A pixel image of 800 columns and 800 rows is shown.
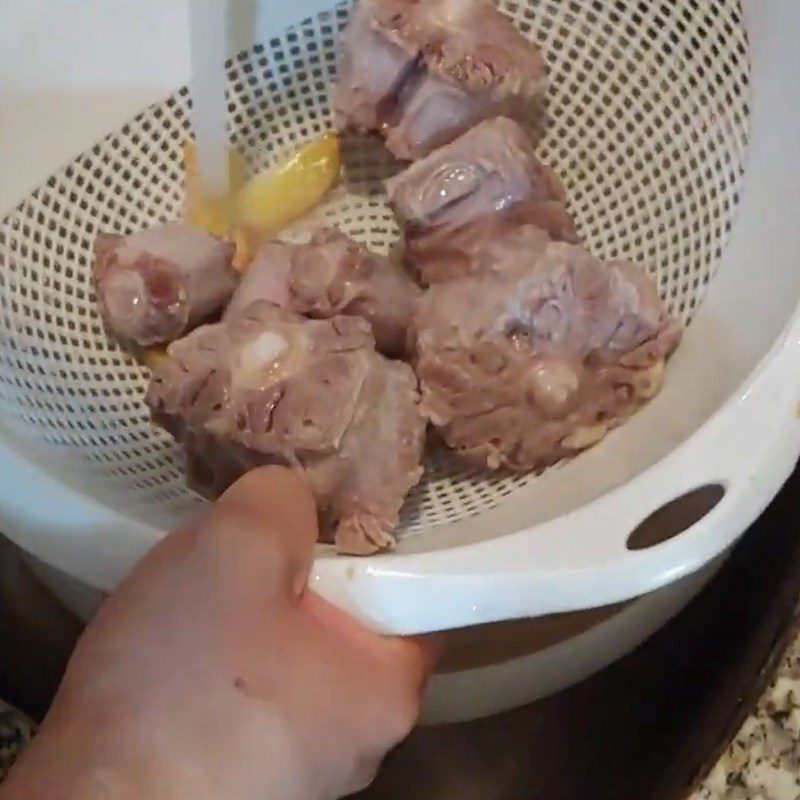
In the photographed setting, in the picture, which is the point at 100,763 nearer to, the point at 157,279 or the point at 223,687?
the point at 223,687

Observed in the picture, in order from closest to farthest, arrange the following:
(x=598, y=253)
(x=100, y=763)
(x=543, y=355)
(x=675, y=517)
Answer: (x=100, y=763) → (x=675, y=517) → (x=543, y=355) → (x=598, y=253)

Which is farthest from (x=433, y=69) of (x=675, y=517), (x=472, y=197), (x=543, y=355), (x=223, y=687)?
(x=223, y=687)

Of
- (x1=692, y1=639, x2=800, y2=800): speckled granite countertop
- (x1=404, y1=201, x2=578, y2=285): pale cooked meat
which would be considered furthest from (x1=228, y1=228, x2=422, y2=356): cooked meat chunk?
(x1=692, y1=639, x2=800, y2=800): speckled granite countertop

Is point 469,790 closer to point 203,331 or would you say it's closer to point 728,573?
point 728,573

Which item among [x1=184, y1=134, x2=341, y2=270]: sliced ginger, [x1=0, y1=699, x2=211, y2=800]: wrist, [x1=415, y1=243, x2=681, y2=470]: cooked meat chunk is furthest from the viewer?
[x1=184, y1=134, x2=341, y2=270]: sliced ginger

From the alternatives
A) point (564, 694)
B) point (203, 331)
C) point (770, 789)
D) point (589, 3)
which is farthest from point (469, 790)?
point (589, 3)

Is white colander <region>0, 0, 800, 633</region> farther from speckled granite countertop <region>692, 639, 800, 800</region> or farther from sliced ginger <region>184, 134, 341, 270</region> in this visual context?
speckled granite countertop <region>692, 639, 800, 800</region>

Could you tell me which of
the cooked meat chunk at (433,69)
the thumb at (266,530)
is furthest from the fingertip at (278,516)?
the cooked meat chunk at (433,69)
